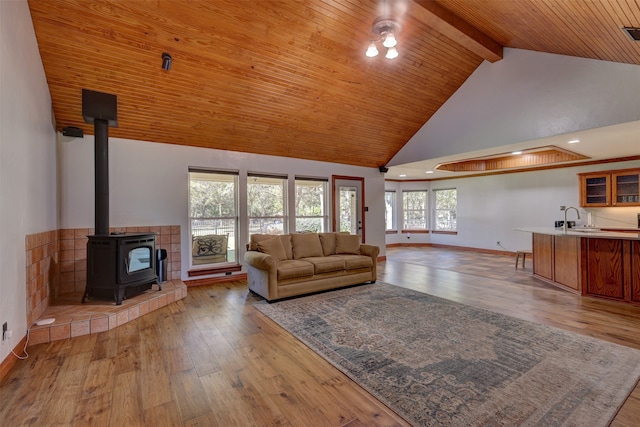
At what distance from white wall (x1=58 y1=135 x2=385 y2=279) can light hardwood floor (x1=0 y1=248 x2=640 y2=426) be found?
164 centimetres

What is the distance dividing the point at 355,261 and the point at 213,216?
2.65 m

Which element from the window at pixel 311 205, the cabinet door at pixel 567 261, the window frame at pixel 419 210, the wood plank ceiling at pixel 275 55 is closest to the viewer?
the wood plank ceiling at pixel 275 55

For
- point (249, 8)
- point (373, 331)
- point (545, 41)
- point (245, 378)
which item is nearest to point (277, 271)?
point (373, 331)

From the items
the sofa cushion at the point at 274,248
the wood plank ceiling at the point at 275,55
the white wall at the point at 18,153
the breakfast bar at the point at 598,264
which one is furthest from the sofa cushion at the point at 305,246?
the breakfast bar at the point at 598,264

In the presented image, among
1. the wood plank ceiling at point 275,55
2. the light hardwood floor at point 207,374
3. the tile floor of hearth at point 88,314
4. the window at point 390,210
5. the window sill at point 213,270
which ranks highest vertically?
the wood plank ceiling at point 275,55

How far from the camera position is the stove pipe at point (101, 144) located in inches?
132

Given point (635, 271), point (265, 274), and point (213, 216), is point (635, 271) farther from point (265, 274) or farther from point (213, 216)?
point (213, 216)

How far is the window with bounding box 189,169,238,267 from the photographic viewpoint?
5.11m

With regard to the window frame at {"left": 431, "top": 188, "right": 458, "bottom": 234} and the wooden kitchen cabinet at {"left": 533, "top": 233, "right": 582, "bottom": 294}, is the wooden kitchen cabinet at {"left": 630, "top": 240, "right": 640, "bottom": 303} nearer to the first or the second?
the wooden kitchen cabinet at {"left": 533, "top": 233, "right": 582, "bottom": 294}

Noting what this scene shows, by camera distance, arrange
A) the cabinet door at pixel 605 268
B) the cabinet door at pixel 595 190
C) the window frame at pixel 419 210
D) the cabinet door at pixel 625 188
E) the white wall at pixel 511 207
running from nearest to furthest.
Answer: the cabinet door at pixel 605 268 → the cabinet door at pixel 625 188 → the cabinet door at pixel 595 190 → the white wall at pixel 511 207 → the window frame at pixel 419 210

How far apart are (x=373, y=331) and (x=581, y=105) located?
417 cm

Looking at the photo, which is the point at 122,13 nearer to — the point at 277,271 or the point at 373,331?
the point at 277,271

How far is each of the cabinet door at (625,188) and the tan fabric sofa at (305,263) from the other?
210 inches

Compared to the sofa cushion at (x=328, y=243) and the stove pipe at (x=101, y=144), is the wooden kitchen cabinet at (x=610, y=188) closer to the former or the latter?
the sofa cushion at (x=328, y=243)
